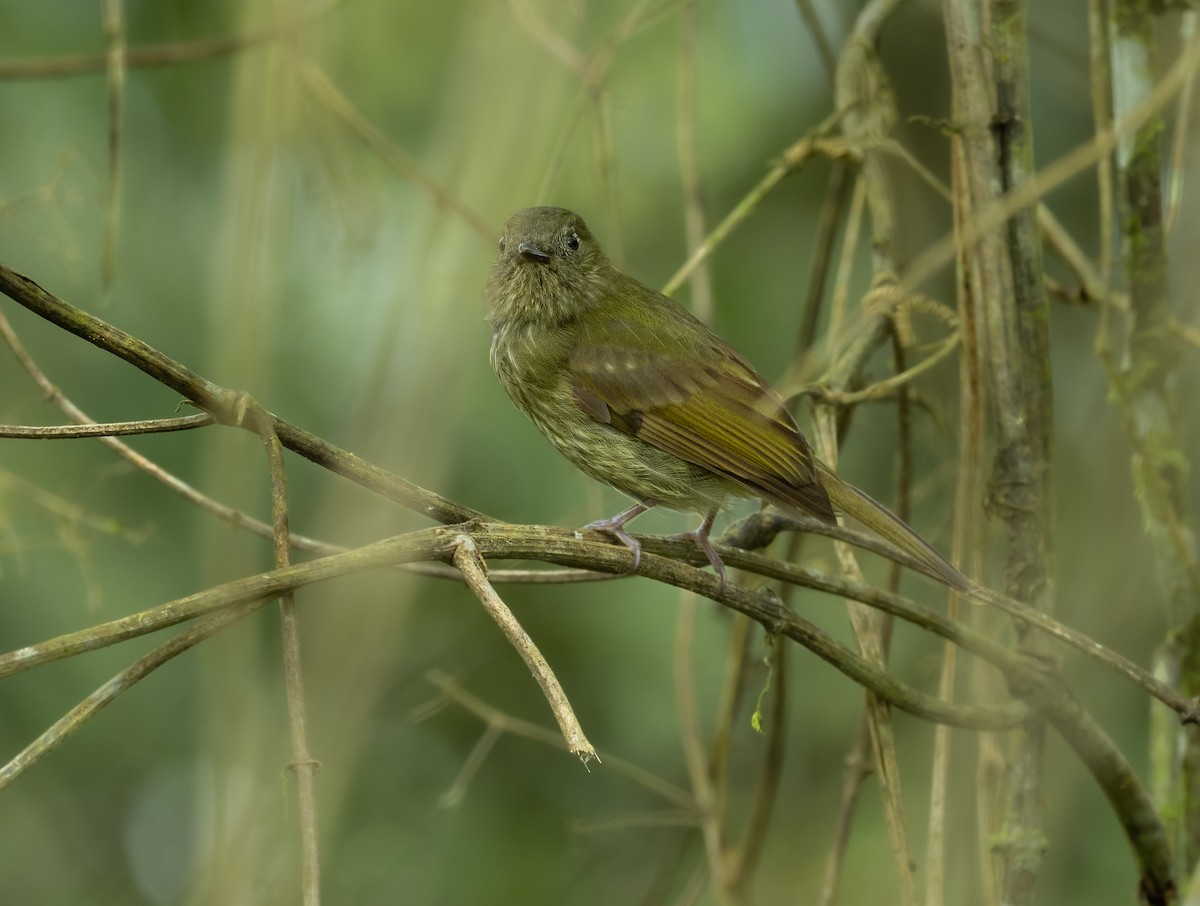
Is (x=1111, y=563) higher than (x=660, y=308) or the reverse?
the reverse

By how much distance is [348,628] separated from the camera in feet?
4.79

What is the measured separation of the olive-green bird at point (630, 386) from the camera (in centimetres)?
319

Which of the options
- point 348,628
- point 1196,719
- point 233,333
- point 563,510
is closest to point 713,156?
point 563,510

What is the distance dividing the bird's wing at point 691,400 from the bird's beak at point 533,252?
0.90 feet

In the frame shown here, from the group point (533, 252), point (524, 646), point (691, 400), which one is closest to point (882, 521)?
point (691, 400)

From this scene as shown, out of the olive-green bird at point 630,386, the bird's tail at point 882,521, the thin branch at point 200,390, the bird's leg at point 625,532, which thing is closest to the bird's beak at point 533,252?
the olive-green bird at point 630,386

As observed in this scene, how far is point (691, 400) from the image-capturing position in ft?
11.2

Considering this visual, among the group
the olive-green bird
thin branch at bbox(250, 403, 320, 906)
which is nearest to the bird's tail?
the olive-green bird

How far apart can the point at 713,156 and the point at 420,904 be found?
107 inches

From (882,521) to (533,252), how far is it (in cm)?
132

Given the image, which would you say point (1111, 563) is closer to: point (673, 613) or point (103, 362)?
point (673, 613)

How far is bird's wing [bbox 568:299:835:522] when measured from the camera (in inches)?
122

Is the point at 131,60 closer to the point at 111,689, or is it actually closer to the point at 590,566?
the point at 590,566

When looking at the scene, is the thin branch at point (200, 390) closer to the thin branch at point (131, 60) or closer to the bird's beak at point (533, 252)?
the thin branch at point (131, 60)
